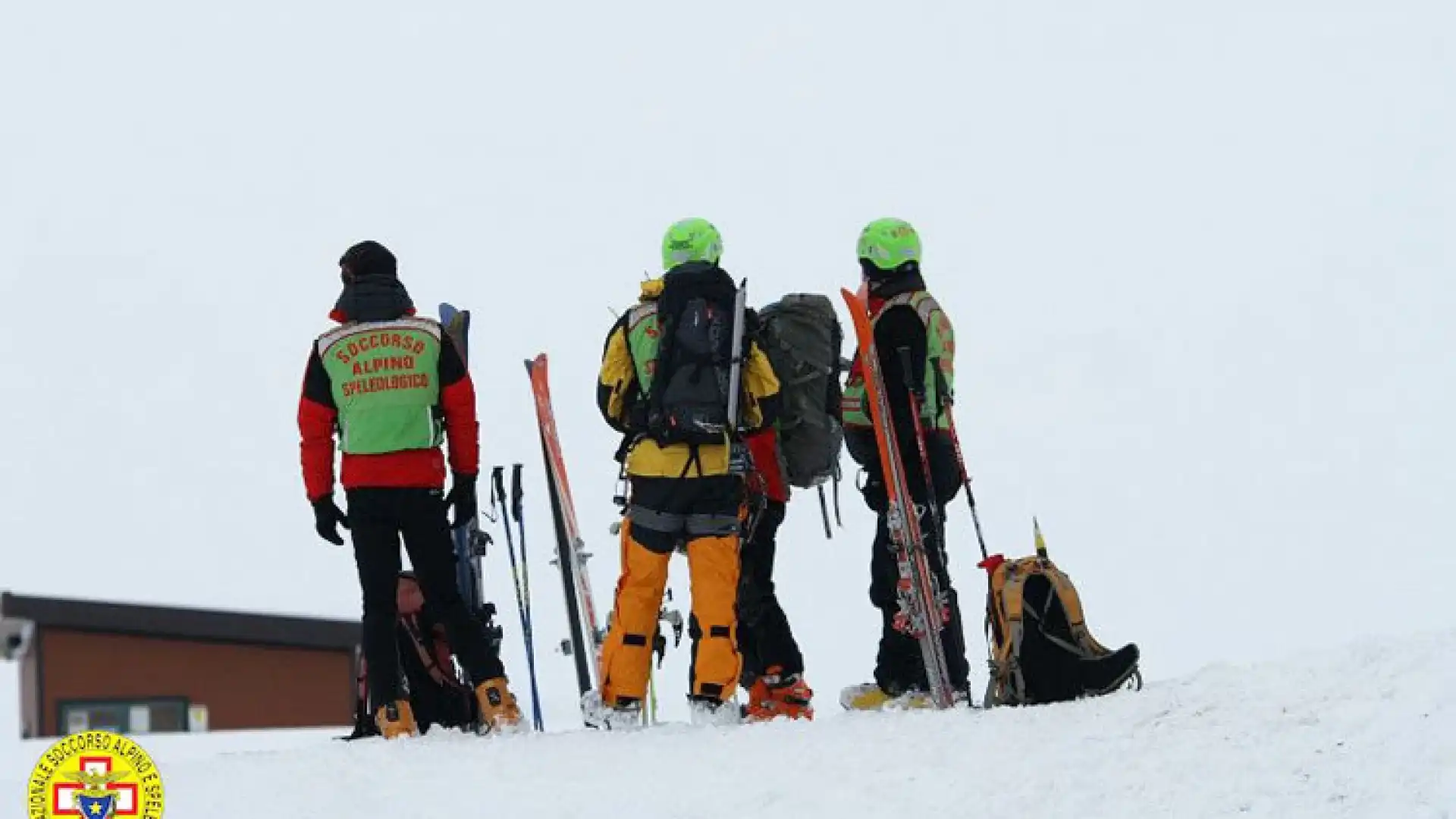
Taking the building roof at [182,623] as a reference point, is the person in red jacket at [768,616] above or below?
below

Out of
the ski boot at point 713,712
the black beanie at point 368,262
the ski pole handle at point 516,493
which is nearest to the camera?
the ski boot at point 713,712

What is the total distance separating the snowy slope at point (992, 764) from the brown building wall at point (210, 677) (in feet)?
34.0

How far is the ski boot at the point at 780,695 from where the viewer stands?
1016cm

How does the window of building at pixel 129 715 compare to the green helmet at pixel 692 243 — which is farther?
the window of building at pixel 129 715

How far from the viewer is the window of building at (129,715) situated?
1891 centimetres

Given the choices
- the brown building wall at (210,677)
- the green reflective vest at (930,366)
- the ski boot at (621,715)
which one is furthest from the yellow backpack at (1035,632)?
the brown building wall at (210,677)

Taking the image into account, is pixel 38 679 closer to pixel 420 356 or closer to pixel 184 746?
pixel 184 746

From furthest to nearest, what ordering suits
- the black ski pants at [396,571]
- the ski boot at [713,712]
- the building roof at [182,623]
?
the building roof at [182,623] → the black ski pants at [396,571] → the ski boot at [713,712]

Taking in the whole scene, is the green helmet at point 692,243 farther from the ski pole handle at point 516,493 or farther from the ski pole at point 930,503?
the ski pole handle at point 516,493

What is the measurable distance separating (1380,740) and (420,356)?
4.84 metres

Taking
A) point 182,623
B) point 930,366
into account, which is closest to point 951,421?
point 930,366

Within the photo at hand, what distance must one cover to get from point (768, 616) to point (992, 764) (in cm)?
298

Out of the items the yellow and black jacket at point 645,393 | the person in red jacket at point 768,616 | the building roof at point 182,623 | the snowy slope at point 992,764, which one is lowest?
the snowy slope at point 992,764

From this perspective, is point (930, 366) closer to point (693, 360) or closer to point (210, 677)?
point (693, 360)
